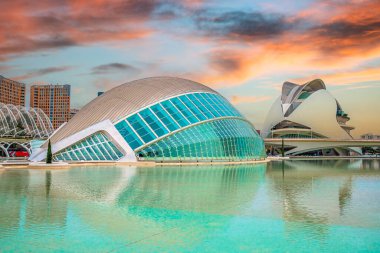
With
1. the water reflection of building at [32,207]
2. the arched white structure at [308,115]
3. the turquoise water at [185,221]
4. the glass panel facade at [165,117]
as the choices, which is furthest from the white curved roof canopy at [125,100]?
the arched white structure at [308,115]

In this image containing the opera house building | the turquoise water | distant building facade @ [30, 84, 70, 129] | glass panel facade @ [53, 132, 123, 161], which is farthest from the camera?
distant building facade @ [30, 84, 70, 129]

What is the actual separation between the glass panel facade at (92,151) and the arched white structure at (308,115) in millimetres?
72821

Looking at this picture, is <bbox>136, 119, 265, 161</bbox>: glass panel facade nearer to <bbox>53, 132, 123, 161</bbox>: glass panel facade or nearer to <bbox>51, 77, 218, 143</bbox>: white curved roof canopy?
<bbox>53, 132, 123, 161</bbox>: glass panel facade

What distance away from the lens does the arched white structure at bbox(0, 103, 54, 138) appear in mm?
68375

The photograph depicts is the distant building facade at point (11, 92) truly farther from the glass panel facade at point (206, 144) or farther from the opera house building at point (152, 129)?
the glass panel facade at point (206, 144)

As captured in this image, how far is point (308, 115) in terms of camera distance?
102062 mm

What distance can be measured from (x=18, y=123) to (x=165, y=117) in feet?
153

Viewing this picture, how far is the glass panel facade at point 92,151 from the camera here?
37.2 metres

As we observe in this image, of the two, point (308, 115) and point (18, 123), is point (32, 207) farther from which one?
point (308, 115)

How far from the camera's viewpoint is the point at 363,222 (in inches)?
400

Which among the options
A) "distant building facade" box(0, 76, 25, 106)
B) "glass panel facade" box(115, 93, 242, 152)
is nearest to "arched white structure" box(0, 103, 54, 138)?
"glass panel facade" box(115, 93, 242, 152)

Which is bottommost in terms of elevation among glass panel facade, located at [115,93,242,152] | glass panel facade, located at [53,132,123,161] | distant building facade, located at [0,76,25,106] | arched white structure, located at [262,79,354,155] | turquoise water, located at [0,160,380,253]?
turquoise water, located at [0,160,380,253]

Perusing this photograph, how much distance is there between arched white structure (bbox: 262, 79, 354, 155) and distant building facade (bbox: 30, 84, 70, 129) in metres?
121

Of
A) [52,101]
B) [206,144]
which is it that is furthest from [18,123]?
[52,101]
